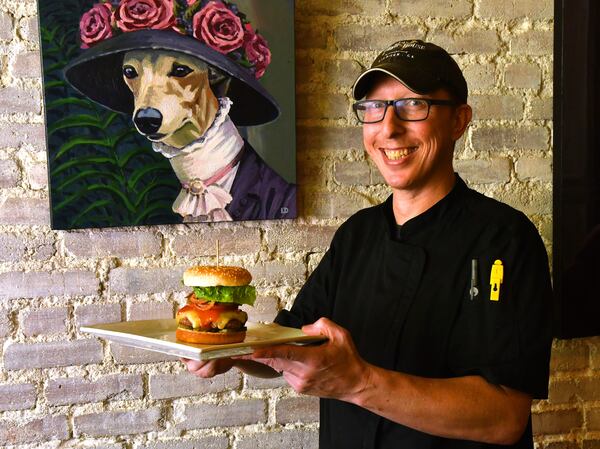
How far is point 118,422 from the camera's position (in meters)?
2.13

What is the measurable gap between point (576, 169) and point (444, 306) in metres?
1.05

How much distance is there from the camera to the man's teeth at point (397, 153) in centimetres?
164

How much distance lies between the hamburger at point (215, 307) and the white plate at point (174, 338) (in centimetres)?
4

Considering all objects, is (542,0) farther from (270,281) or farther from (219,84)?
(270,281)

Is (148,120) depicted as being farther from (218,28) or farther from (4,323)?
(4,323)

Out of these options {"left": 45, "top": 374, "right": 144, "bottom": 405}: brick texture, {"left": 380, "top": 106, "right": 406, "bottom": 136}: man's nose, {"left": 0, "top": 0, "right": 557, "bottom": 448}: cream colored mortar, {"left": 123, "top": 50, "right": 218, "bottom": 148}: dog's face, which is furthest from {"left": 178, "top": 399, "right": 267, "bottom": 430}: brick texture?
{"left": 380, "top": 106, "right": 406, "bottom": 136}: man's nose

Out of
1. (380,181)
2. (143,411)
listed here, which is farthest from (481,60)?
(143,411)

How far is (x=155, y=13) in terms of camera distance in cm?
204

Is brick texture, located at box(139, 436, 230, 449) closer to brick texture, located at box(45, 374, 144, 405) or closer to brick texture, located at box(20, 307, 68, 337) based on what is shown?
brick texture, located at box(45, 374, 144, 405)

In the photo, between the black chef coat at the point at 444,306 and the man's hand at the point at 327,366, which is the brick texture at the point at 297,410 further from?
the man's hand at the point at 327,366

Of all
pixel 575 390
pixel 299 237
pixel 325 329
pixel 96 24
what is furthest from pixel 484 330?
pixel 96 24

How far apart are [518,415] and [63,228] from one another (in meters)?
1.24

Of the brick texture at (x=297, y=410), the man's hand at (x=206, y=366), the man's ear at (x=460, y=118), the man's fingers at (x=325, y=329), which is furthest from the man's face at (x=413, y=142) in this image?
the brick texture at (x=297, y=410)

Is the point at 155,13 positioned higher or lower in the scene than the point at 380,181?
higher
